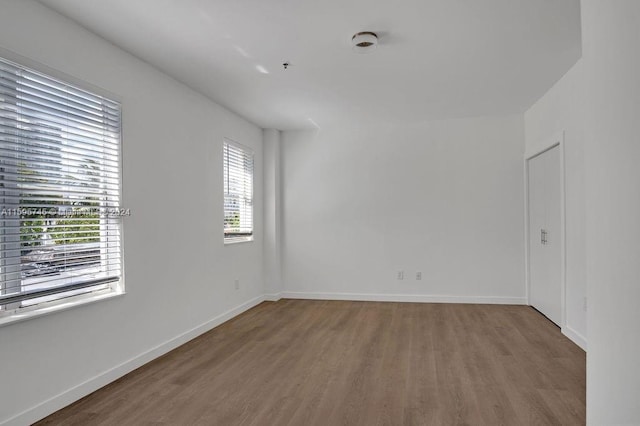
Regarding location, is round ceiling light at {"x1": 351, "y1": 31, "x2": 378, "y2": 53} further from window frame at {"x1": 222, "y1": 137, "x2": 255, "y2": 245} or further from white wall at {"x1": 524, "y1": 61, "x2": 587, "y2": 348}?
window frame at {"x1": 222, "y1": 137, "x2": 255, "y2": 245}

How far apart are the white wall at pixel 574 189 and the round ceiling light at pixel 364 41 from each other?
1.96 metres

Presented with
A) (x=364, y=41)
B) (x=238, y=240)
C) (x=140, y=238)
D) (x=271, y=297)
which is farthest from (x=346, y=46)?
(x=271, y=297)

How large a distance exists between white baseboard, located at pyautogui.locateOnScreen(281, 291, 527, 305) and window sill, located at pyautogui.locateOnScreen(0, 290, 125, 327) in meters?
3.44

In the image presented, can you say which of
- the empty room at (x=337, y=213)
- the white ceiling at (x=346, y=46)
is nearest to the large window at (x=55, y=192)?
the empty room at (x=337, y=213)

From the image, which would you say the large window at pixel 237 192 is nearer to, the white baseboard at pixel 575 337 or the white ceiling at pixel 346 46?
the white ceiling at pixel 346 46

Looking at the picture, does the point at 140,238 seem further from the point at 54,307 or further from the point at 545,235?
the point at 545,235

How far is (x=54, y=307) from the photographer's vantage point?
107 inches

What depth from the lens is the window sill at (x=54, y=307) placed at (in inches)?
95.2

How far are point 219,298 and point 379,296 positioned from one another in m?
2.40

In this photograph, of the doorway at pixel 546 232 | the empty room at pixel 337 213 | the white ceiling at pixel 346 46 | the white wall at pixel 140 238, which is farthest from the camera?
the doorway at pixel 546 232

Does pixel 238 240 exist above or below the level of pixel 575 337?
above

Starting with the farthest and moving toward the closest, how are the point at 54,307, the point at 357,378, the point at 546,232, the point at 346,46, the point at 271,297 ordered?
the point at 271,297 → the point at 546,232 → the point at 346,46 → the point at 357,378 → the point at 54,307

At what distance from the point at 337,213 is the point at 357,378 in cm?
339

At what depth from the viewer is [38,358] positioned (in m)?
2.57
